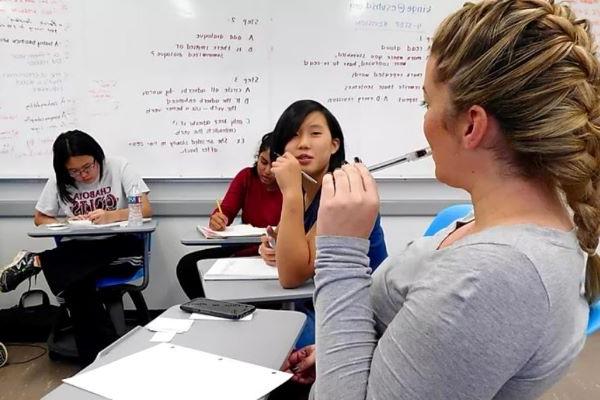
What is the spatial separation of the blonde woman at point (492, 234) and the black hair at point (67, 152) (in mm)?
2182

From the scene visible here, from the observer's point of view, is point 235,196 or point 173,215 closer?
point 235,196

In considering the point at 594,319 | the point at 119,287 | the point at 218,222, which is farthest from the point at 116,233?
the point at 594,319

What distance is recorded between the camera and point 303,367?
1.10m

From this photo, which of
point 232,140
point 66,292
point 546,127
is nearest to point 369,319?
point 546,127

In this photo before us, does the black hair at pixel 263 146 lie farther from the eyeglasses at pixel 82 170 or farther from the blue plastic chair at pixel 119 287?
the eyeglasses at pixel 82 170

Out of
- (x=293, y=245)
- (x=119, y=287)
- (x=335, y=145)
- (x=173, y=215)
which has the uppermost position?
(x=335, y=145)

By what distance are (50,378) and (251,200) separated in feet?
4.18

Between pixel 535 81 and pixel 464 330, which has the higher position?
pixel 535 81

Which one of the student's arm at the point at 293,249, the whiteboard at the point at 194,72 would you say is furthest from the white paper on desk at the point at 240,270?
the whiteboard at the point at 194,72

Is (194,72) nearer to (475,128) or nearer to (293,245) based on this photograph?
(293,245)

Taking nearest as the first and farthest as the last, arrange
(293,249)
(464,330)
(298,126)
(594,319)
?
(464,330), (594,319), (293,249), (298,126)

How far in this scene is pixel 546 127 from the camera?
616 mm

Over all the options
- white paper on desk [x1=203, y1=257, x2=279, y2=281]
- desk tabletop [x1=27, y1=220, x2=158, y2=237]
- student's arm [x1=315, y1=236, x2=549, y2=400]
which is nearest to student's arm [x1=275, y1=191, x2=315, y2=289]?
white paper on desk [x1=203, y1=257, x2=279, y2=281]

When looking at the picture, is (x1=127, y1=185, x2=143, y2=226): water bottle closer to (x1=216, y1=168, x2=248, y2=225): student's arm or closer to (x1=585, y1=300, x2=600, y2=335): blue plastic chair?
(x1=216, y1=168, x2=248, y2=225): student's arm
